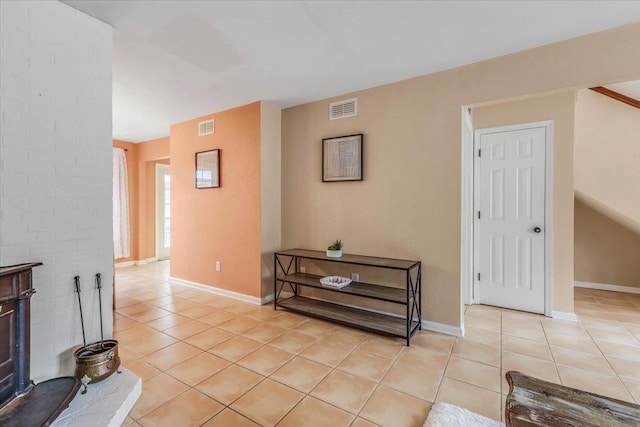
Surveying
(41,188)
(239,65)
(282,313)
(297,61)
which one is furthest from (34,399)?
(297,61)

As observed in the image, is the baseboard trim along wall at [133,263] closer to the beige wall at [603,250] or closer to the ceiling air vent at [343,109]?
the ceiling air vent at [343,109]

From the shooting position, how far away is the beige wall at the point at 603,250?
407cm

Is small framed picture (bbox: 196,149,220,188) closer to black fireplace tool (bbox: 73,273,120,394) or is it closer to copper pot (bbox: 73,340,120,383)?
black fireplace tool (bbox: 73,273,120,394)

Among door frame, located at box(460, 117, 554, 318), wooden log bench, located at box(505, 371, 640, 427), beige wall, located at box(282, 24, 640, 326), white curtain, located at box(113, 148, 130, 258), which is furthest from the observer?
white curtain, located at box(113, 148, 130, 258)

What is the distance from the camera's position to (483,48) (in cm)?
236

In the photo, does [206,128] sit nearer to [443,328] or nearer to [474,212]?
[474,212]

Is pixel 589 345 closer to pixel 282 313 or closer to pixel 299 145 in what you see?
pixel 282 313

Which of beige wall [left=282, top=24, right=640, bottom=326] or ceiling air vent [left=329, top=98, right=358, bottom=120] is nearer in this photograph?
beige wall [left=282, top=24, right=640, bottom=326]

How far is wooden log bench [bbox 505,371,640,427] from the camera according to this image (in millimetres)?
1128

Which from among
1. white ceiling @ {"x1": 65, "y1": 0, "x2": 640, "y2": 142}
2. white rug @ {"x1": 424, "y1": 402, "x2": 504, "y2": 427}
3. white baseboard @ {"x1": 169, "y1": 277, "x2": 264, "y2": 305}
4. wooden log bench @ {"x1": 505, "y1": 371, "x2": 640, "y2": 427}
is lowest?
white rug @ {"x1": 424, "y1": 402, "x2": 504, "y2": 427}

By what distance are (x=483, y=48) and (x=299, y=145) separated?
2.17m

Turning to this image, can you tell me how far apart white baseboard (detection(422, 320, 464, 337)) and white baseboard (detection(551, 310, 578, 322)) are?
1.24m

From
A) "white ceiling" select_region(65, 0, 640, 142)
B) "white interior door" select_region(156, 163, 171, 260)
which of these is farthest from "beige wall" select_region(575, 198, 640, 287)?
"white interior door" select_region(156, 163, 171, 260)

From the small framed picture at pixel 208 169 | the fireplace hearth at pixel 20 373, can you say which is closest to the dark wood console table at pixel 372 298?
the small framed picture at pixel 208 169
